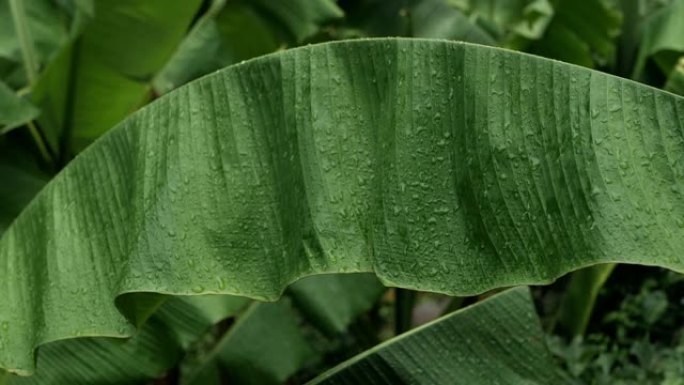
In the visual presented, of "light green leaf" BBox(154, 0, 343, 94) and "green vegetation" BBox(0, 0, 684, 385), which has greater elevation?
"green vegetation" BBox(0, 0, 684, 385)

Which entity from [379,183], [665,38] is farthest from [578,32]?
[379,183]

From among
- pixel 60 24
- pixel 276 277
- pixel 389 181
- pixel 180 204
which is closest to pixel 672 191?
pixel 389 181

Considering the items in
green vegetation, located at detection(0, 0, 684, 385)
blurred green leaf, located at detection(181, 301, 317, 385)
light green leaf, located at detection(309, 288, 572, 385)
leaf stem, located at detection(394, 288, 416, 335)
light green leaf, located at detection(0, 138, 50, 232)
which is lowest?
leaf stem, located at detection(394, 288, 416, 335)

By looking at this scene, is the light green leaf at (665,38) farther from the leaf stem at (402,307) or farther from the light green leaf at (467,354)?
the light green leaf at (467,354)

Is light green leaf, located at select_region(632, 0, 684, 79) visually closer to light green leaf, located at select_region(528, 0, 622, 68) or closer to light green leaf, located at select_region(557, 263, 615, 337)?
light green leaf, located at select_region(528, 0, 622, 68)

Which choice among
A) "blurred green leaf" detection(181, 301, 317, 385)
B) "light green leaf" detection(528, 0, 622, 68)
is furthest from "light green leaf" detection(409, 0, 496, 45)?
"blurred green leaf" detection(181, 301, 317, 385)

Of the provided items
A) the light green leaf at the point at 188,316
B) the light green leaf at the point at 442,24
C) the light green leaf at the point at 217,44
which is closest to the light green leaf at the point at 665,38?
the light green leaf at the point at 442,24

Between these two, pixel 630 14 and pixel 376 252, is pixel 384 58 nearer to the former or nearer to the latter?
pixel 376 252
